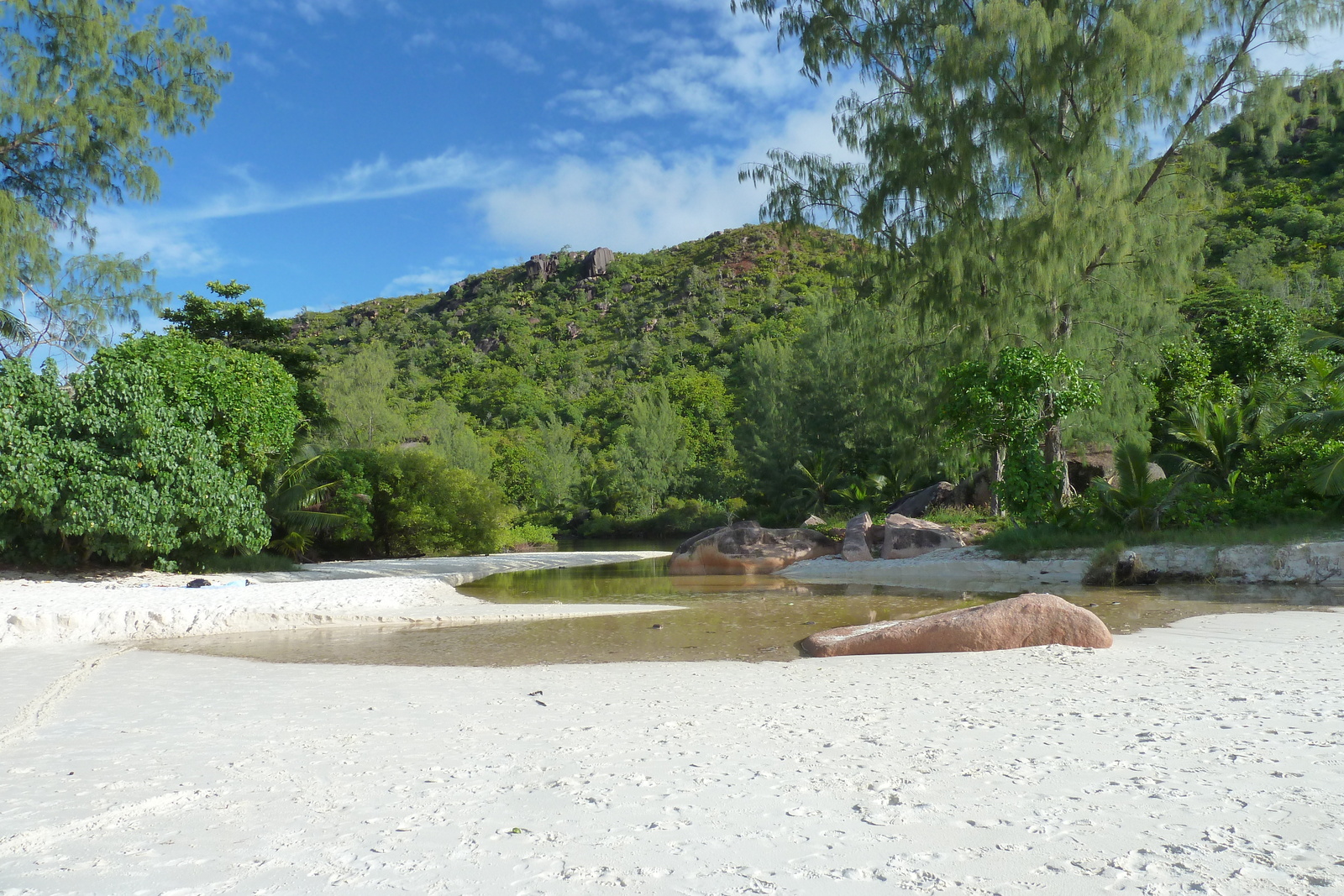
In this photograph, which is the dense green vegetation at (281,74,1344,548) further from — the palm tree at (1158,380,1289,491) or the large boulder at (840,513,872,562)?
the large boulder at (840,513,872,562)

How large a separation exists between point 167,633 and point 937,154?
59.0 ft

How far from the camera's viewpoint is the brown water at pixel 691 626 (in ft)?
27.7

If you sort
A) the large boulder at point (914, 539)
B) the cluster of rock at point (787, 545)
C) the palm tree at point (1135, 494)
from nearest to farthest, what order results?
the palm tree at point (1135, 494) < the large boulder at point (914, 539) < the cluster of rock at point (787, 545)

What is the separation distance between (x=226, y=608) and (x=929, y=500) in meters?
23.0

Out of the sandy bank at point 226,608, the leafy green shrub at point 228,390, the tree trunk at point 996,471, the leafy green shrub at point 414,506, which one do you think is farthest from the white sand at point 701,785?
the leafy green shrub at point 414,506

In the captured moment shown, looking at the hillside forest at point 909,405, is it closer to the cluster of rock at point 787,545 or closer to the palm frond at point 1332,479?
the palm frond at point 1332,479

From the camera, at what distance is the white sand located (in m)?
2.62

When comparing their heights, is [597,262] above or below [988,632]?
above

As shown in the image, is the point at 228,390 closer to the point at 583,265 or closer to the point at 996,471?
the point at 996,471

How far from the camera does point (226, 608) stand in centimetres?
1163

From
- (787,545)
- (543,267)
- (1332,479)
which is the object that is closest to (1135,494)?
(1332,479)

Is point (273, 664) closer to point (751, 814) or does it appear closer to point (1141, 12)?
point (751, 814)

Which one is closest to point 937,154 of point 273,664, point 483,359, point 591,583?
point 591,583

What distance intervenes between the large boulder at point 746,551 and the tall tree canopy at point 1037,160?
691 centimetres
